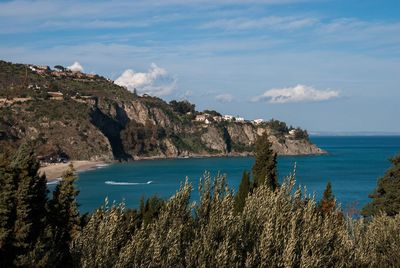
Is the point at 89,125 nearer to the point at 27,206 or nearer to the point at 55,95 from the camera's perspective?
the point at 55,95

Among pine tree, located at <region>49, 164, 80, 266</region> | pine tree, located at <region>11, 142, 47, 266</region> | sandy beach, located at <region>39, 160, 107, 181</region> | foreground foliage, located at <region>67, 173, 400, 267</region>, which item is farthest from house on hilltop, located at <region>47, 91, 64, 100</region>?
foreground foliage, located at <region>67, 173, 400, 267</region>

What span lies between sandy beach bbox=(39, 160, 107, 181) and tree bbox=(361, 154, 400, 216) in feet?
235

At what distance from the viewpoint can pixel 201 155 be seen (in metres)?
187

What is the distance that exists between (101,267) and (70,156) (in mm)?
134487

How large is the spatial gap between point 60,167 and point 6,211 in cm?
11111

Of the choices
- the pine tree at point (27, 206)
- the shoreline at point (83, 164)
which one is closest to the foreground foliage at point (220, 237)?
the pine tree at point (27, 206)

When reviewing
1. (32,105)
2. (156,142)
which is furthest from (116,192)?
(156,142)

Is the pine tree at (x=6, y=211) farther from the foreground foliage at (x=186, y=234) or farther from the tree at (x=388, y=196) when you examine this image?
the tree at (x=388, y=196)

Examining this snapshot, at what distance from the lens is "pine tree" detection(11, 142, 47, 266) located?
14.9 meters

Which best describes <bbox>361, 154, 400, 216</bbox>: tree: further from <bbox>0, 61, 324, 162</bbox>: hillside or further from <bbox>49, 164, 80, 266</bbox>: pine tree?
<bbox>0, 61, 324, 162</bbox>: hillside

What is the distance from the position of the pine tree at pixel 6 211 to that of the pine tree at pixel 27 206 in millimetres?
132

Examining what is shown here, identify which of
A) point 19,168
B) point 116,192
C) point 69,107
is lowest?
point 116,192

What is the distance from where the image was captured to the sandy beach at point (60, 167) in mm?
108775

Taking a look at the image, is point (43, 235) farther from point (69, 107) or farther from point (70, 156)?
point (69, 107)
